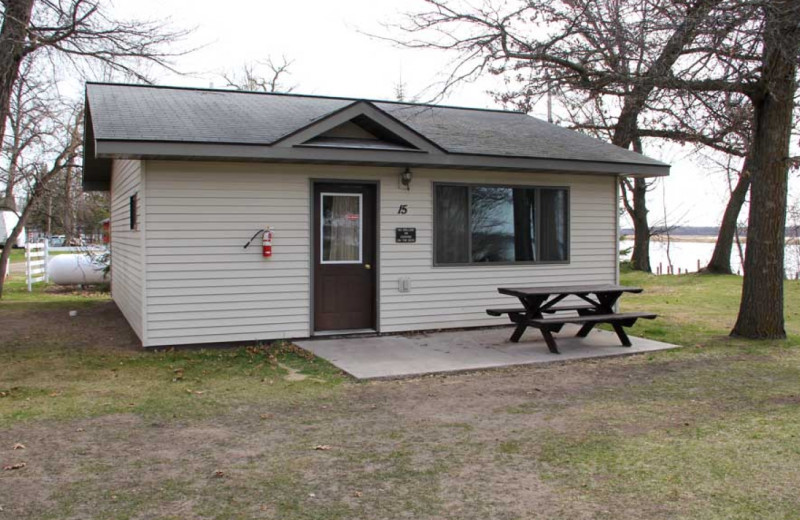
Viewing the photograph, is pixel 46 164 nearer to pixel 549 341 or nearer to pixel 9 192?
pixel 9 192

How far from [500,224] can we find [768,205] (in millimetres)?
3558

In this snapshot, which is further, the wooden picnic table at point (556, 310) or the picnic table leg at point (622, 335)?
the picnic table leg at point (622, 335)

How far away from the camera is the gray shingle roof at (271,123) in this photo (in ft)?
27.5

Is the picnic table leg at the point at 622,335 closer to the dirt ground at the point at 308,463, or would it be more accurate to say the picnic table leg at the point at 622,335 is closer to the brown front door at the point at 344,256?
the dirt ground at the point at 308,463

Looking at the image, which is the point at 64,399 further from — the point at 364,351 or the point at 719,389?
the point at 719,389

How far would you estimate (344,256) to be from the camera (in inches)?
376

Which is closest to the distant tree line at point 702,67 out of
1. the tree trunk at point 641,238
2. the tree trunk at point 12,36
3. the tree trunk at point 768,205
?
the tree trunk at point 768,205

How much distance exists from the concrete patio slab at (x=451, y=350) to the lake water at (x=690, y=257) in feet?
67.7

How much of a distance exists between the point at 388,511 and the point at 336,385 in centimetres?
312

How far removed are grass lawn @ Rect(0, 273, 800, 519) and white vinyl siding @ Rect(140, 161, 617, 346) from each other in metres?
0.54

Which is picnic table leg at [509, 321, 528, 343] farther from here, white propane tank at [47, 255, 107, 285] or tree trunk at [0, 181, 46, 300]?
white propane tank at [47, 255, 107, 285]

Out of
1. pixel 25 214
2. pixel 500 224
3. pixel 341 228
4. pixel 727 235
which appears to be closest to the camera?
pixel 341 228

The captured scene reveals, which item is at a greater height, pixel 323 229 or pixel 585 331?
pixel 323 229

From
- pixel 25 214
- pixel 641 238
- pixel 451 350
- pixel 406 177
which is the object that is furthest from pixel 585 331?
pixel 641 238
